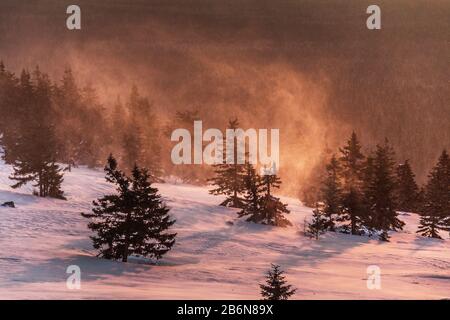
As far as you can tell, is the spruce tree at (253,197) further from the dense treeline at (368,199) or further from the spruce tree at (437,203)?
the spruce tree at (437,203)

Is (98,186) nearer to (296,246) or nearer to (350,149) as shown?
(296,246)

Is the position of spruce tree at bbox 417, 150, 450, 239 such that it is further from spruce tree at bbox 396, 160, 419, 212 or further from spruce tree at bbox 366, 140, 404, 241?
spruce tree at bbox 396, 160, 419, 212

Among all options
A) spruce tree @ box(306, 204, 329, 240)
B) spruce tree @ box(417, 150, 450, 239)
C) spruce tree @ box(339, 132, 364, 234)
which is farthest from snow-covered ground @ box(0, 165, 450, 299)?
spruce tree @ box(417, 150, 450, 239)

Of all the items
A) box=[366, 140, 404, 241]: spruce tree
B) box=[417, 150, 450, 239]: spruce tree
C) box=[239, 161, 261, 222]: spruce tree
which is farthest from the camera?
box=[417, 150, 450, 239]: spruce tree

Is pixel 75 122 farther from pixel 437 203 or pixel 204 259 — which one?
pixel 204 259

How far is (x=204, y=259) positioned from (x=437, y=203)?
31211 mm

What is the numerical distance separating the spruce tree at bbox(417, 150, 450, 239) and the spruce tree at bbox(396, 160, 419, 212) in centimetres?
1055

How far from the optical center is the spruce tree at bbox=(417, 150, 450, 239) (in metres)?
48.6

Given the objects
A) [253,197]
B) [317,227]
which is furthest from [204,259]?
[253,197]

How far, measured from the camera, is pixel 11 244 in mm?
24484

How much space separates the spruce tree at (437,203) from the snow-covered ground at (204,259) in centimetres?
472

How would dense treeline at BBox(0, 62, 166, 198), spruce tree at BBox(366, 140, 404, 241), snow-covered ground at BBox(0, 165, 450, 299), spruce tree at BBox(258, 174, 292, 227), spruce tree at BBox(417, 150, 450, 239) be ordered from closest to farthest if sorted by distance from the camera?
snow-covered ground at BBox(0, 165, 450, 299)
spruce tree at BBox(258, 174, 292, 227)
spruce tree at BBox(366, 140, 404, 241)
spruce tree at BBox(417, 150, 450, 239)
dense treeline at BBox(0, 62, 166, 198)

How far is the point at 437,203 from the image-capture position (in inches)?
1981
